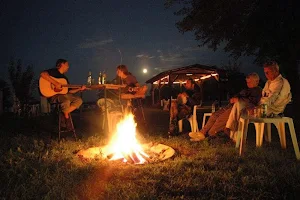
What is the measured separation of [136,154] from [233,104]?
7.93 feet

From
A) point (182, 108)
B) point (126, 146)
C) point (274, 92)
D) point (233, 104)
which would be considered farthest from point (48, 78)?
point (274, 92)

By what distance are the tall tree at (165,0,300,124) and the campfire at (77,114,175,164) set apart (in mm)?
5075

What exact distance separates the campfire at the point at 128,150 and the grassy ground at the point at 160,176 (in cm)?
28

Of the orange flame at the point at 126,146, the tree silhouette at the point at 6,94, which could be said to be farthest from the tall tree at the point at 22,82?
the orange flame at the point at 126,146

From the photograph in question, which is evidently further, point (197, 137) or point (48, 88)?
point (197, 137)

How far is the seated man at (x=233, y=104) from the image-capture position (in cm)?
556

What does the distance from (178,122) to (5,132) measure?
4.27m

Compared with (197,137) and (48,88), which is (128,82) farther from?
(197,137)

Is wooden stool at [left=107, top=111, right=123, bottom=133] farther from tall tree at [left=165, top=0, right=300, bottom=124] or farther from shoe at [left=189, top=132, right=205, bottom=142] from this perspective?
tall tree at [left=165, top=0, right=300, bottom=124]

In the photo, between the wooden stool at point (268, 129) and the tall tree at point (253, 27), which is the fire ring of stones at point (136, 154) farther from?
the tall tree at point (253, 27)

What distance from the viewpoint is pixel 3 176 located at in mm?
3711

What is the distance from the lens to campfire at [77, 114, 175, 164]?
4.66 metres

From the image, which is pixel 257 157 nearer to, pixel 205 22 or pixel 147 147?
pixel 147 147

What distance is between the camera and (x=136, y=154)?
15.8 feet
